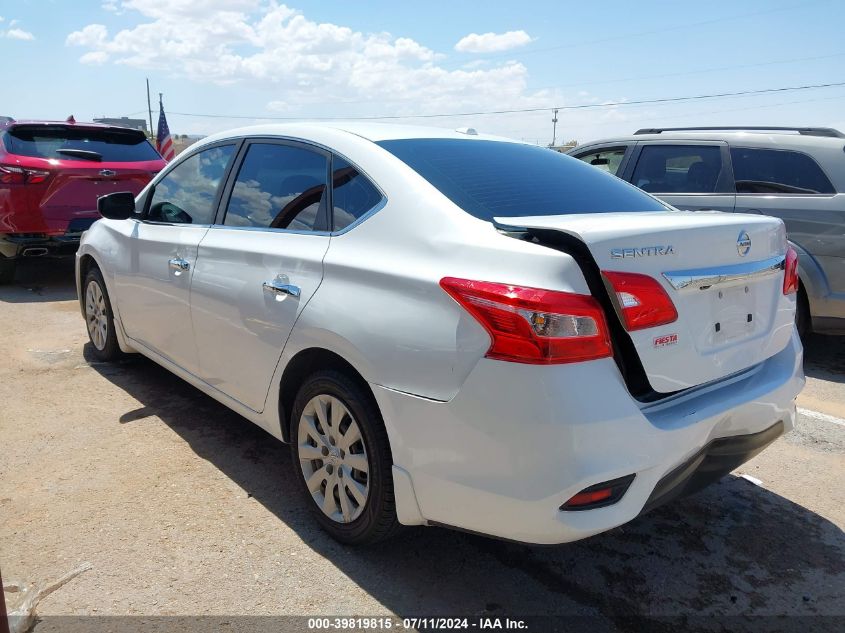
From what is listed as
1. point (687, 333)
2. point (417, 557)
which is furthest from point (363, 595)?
point (687, 333)

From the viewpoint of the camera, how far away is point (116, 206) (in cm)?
413

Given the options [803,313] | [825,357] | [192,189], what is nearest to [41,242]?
[192,189]

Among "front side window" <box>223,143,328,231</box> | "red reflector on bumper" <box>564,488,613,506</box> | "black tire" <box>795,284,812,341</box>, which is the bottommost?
"black tire" <box>795,284,812,341</box>

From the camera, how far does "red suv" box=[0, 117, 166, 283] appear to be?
6.96 metres

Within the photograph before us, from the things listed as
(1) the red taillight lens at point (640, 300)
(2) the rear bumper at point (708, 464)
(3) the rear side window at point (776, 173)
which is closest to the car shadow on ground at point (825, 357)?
(3) the rear side window at point (776, 173)

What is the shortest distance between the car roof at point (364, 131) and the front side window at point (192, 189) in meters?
0.24

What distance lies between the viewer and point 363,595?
Answer: 98.0 inches

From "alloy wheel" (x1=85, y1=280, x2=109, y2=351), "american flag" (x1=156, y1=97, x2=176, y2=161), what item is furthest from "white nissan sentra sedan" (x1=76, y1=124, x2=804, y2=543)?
"american flag" (x1=156, y1=97, x2=176, y2=161)

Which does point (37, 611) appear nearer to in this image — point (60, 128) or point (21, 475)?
point (21, 475)

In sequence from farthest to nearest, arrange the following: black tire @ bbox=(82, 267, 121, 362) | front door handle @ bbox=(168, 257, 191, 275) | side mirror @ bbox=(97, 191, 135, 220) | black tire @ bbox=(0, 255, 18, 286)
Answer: black tire @ bbox=(0, 255, 18, 286)
black tire @ bbox=(82, 267, 121, 362)
side mirror @ bbox=(97, 191, 135, 220)
front door handle @ bbox=(168, 257, 191, 275)

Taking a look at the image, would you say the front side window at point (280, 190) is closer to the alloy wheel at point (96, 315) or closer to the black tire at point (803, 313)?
the alloy wheel at point (96, 315)

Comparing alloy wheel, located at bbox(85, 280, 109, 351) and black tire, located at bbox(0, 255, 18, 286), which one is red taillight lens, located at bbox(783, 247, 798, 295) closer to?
alloy wheel, located at bbox(85, 280, 109, 351)

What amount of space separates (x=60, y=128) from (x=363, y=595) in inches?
273

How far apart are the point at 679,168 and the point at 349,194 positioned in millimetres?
4210
